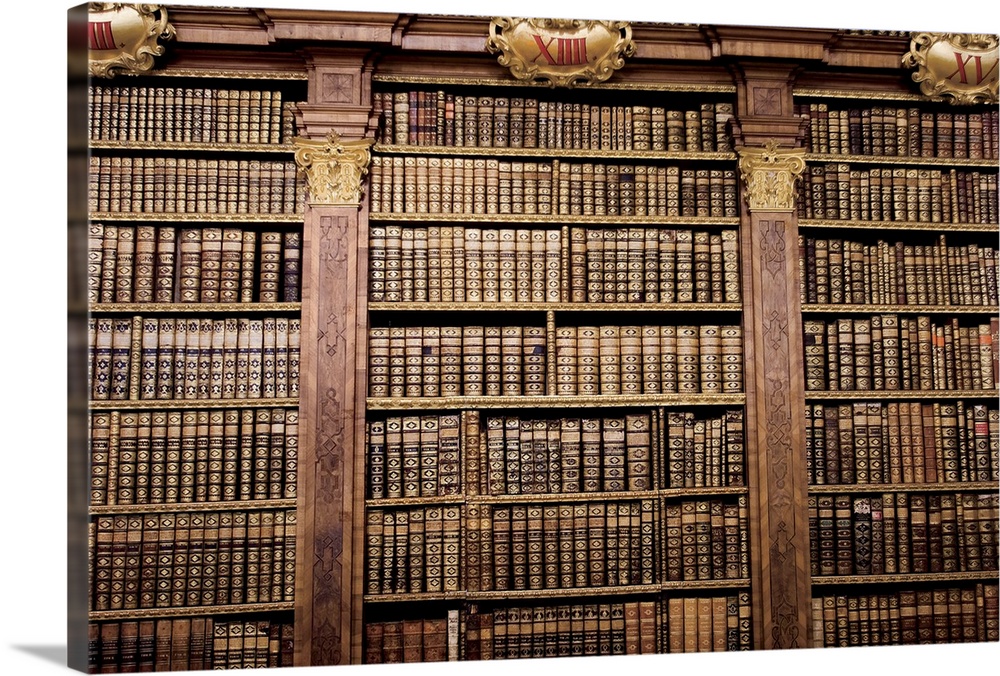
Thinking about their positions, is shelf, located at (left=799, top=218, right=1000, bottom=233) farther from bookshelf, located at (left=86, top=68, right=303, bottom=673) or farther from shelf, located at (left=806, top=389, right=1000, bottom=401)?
bookshelf, located at (left=86, top=68, right=303, bottom=673)

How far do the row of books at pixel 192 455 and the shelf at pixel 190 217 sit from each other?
1.90ft

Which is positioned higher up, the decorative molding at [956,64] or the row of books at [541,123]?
the decorative molding at [956,64]

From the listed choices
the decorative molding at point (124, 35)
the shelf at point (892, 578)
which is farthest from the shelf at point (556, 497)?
the decorative molding at point (124, 35)

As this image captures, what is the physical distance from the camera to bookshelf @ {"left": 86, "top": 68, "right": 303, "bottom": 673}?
219 centimetres

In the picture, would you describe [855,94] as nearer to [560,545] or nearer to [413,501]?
[560,545]

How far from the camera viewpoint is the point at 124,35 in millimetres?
2213

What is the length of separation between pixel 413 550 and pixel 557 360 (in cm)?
74

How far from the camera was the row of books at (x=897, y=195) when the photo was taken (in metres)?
2.48

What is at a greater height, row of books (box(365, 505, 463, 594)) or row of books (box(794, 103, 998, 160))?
row of books (box(794, 103, 998, 160))

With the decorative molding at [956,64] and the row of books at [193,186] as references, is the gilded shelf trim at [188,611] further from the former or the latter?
the decorative molding at [956,64]

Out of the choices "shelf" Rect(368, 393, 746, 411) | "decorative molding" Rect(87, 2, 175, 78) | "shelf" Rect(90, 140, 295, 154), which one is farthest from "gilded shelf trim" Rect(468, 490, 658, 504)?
"decorative molding" Rect(87, 2, 175, 78)

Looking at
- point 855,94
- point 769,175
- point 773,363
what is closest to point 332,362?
point 773,363

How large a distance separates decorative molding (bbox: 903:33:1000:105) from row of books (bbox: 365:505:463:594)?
2.14m

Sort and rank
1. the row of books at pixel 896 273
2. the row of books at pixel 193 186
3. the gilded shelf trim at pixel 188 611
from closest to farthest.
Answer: the gilded shelf trim at pixel 188 611 → the row of books at pixel 193 186 → the row of books at pixel 896 273
